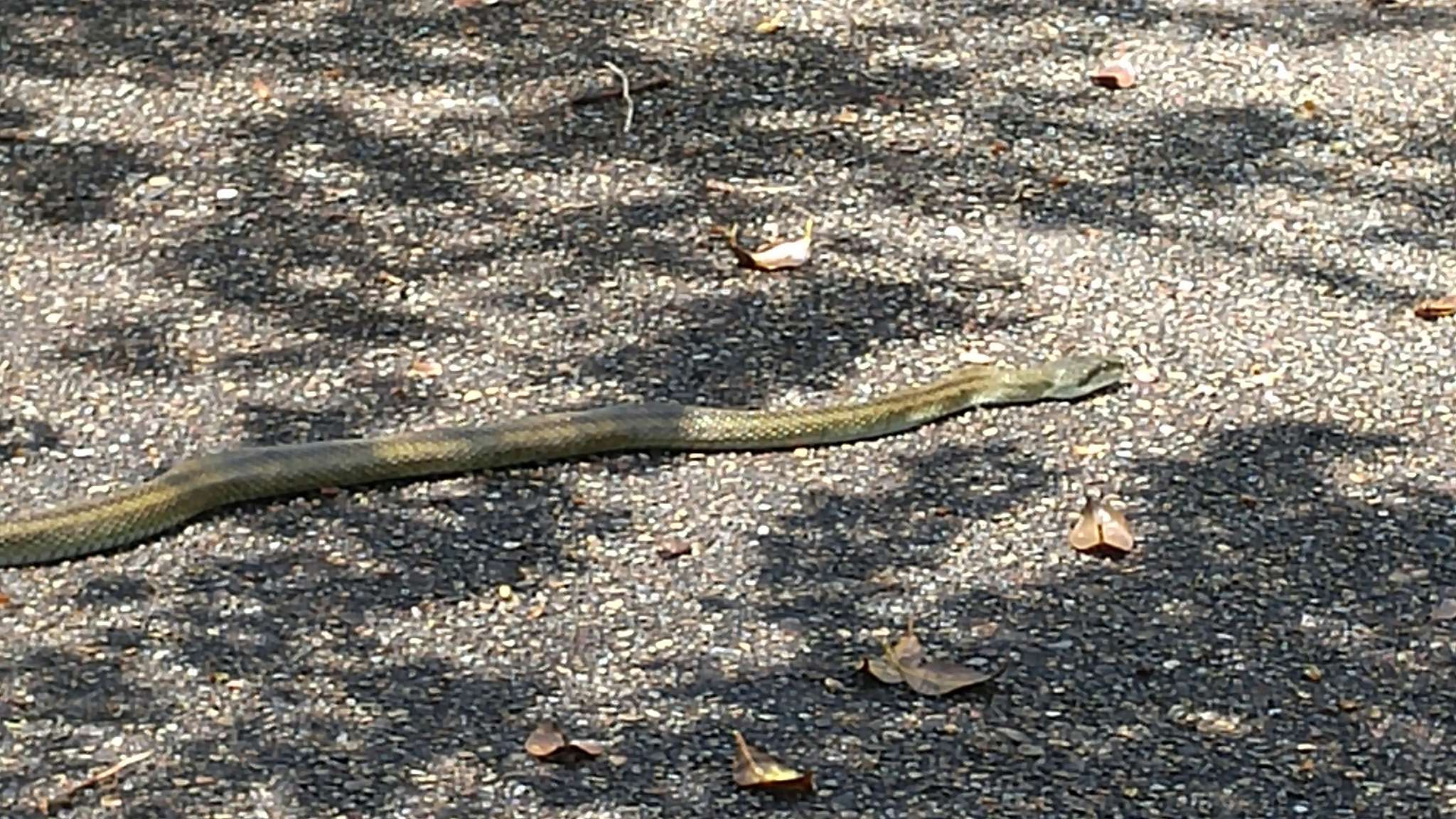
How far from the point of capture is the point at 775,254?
252 inches

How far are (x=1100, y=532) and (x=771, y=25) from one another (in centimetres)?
265

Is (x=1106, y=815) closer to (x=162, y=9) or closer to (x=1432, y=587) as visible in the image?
(x=1432, y=587)

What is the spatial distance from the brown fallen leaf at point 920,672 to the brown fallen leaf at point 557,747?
58 centimetres

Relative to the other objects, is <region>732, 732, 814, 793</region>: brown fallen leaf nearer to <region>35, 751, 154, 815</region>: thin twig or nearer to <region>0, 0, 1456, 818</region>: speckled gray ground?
<region>0, 0, 1456, 818</region>: speckled gray ground

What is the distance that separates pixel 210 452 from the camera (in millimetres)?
5500

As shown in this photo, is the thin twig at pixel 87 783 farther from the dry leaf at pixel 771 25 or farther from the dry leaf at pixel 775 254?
the dry leaf at pixel 771 25

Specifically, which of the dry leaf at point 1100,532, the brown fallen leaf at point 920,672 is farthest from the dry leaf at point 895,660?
the dry leaf at point 1100,532

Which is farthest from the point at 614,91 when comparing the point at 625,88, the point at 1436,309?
the point at 1436,309

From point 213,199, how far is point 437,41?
1.05m

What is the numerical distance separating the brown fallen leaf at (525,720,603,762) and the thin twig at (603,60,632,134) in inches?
105

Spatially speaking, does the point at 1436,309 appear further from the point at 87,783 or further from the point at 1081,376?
the point at 87,783

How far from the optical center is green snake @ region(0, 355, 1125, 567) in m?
5.20

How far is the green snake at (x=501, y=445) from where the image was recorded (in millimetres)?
5199

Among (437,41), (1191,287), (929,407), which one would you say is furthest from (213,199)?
(1191,287)
